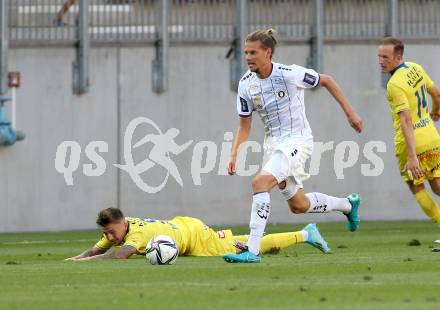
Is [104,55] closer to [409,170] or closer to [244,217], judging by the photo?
[244,217]

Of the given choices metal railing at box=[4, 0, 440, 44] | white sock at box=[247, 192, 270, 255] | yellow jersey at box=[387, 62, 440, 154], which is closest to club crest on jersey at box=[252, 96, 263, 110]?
white sock at box=[247, 192, 270, 255]

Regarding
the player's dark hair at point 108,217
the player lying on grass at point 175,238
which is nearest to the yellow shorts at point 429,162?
the player lying on grass at point 175,238

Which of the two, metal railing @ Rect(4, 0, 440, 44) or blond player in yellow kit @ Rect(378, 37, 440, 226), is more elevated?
metal railing @ Rect(4, 0, 440, 44)

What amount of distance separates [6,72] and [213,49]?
3.56 meters

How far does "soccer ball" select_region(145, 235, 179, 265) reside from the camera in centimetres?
1177

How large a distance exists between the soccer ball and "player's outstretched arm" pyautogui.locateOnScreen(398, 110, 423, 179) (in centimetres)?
254

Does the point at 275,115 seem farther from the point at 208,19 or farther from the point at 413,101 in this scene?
the point at 208,19

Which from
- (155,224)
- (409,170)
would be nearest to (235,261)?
(155,224)

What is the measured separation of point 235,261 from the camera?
1170 cm

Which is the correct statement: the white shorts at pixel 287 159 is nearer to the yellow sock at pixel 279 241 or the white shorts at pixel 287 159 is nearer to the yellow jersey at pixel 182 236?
the yellow sock at pixel 279 241

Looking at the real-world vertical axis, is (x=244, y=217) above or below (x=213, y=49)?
below

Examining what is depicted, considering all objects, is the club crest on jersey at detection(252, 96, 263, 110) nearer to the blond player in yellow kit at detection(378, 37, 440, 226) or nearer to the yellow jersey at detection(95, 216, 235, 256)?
the yellow jersey at detection(95, 216, 235, 256)

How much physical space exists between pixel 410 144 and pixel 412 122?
0.61 m

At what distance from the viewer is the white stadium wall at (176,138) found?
2286 cm
